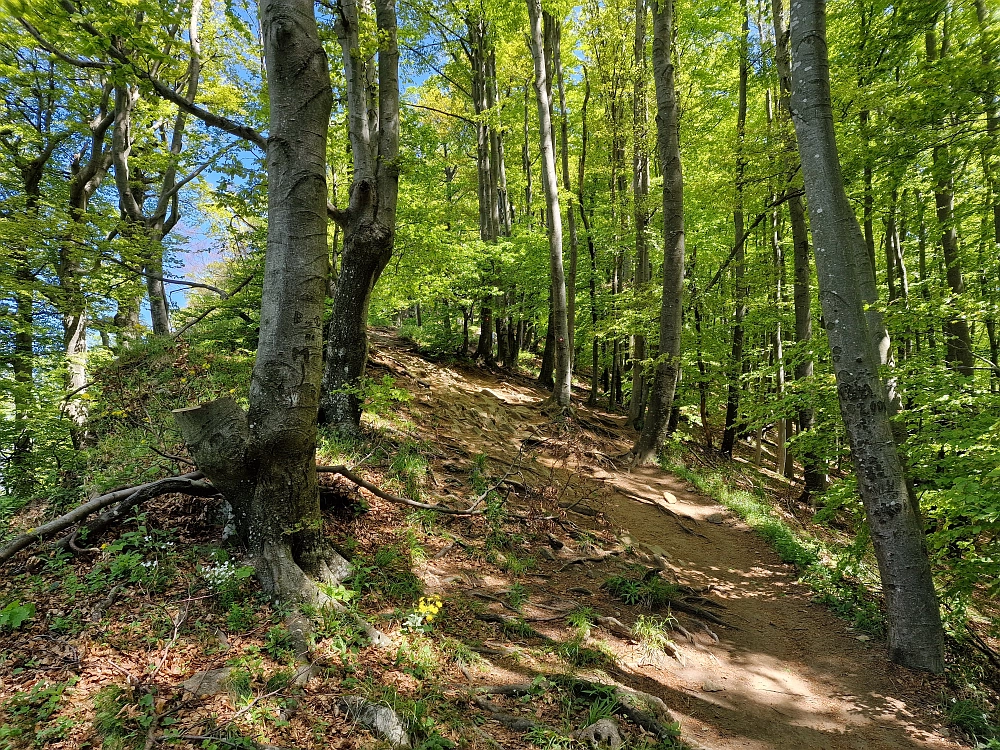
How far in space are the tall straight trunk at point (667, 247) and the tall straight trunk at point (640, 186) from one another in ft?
8.89

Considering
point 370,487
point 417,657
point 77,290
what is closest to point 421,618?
point 417,657

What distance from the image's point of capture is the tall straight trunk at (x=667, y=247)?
8.14 metres

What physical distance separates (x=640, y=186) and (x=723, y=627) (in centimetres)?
1165

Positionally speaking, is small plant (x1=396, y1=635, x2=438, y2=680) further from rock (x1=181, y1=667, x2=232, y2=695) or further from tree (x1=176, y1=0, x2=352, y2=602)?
rock (x1=181, y1=667, x2=232, y2=695)

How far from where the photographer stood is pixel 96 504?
3291 mm

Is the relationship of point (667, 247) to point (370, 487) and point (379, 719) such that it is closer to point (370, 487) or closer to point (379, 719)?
point (370, 487)

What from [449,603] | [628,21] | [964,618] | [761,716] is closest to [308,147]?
[449,603]

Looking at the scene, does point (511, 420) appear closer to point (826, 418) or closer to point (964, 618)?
point (826, 418)

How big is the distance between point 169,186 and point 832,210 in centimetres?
1425

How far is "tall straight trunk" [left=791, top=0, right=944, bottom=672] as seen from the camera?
13.8 ft

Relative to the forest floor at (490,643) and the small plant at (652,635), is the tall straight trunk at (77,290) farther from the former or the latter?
the small plant at (652,635)

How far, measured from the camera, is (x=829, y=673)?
4.27 m

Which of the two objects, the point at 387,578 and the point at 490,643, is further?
the point at 387,578

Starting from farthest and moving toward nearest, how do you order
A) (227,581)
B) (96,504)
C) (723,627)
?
1. (723,627)
2. (96,504)
3. (227,581)
